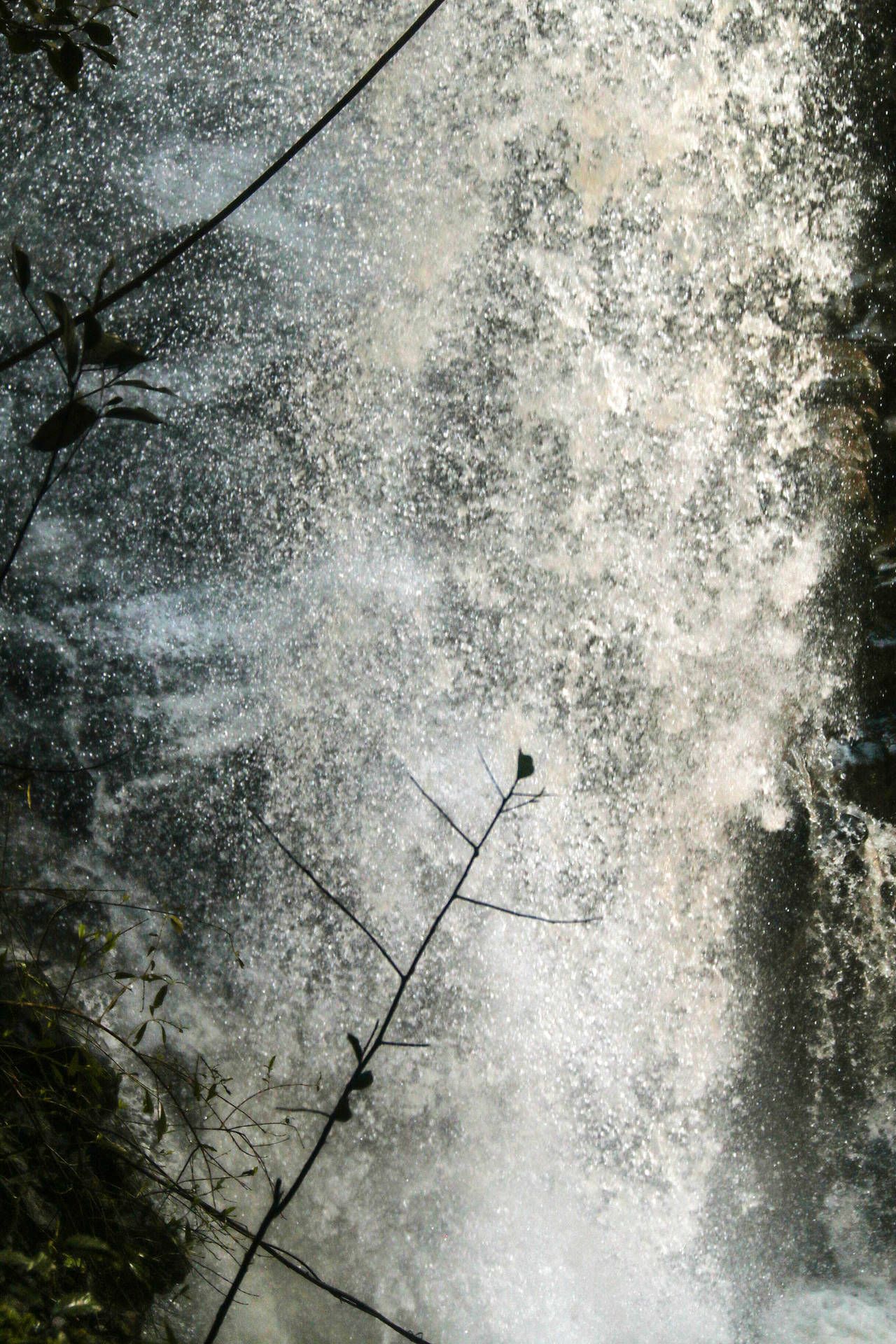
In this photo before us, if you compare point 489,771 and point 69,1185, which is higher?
point 489,771

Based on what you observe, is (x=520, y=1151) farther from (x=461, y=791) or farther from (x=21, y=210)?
(x=21, y=210)

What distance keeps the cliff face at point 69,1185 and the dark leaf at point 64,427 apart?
99 cm

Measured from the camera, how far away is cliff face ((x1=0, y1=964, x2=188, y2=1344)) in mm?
1708

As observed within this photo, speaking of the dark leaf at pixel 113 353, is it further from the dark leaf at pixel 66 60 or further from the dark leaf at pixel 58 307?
the dark leaf at pixel 66 60

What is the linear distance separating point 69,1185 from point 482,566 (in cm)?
163

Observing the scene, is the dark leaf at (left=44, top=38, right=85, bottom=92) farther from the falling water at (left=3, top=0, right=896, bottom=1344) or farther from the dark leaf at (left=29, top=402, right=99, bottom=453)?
the falling water at (left=3, top=0, right=896, bottom=1344)

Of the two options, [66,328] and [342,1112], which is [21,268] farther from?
[342,1112]

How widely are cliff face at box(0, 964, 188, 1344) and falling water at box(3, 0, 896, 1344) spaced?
0.37 m

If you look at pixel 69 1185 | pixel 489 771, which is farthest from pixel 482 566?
pixel 69 1185

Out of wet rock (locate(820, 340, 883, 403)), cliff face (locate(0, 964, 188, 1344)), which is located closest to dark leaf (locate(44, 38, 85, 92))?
cliff face (locate(0, 964, 188, 1344))

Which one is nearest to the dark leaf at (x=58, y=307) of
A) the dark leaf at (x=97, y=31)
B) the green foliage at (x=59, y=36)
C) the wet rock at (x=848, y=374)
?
the green foliage at (x=59, y=36)

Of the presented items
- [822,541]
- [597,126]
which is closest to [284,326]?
[597,126]

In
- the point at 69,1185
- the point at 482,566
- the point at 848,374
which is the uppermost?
the point at 848,374

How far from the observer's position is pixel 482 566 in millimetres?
2391
